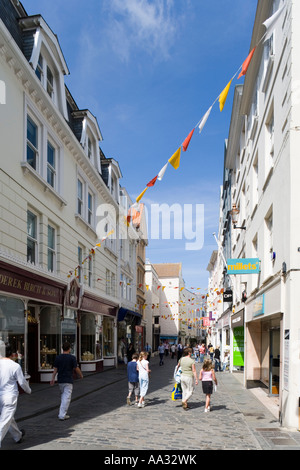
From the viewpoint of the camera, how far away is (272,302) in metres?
11.9

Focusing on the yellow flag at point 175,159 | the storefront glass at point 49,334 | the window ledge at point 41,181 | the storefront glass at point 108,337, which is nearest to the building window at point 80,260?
the storefront glass at point 49,334

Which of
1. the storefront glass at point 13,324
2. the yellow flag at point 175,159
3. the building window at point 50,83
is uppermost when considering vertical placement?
the building window at point 50,83

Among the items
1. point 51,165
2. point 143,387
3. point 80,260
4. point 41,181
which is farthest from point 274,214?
point 80,260

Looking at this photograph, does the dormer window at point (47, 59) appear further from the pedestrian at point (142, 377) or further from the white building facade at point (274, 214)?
the pedestrian at point (142, 377)

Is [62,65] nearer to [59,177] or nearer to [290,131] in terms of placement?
[59,177]

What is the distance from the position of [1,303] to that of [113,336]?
1669cm

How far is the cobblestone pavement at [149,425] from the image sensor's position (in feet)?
26.7

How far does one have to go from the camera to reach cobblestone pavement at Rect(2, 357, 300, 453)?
Answer: 320 inches

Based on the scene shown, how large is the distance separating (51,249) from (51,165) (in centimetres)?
331

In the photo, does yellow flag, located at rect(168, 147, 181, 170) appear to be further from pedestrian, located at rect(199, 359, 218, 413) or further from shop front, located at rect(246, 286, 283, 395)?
pedestrian, located at rect(199, 359, 218, 413)

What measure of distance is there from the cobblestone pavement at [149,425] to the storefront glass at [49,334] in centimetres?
219

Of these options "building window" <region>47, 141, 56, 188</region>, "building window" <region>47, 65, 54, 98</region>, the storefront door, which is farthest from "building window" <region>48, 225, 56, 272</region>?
the storefront door

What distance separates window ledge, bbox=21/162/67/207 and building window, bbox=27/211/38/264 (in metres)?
1.17
